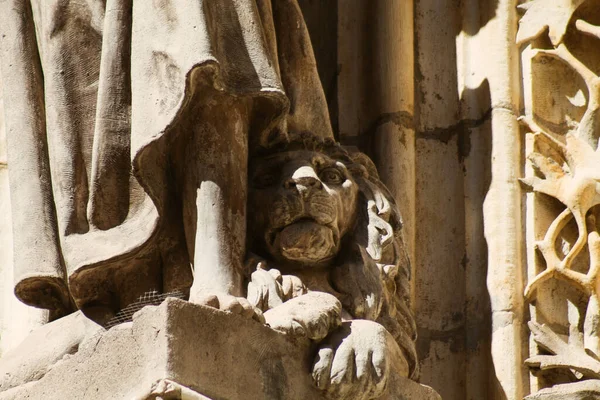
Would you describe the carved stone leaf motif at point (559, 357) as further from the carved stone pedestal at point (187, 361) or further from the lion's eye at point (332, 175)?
the carved stone pedestal at point (187, 361)

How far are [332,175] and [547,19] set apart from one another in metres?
0.88

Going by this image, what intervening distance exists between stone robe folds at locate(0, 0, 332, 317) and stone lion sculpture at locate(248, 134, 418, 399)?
0.07 m

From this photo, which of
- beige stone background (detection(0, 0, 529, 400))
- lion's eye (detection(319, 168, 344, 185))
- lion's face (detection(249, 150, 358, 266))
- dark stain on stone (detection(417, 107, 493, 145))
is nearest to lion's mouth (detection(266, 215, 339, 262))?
lion's face (detection(249, 150, 358, 266))

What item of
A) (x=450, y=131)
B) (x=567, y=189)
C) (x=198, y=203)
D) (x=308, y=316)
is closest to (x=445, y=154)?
(x=450, y=131)

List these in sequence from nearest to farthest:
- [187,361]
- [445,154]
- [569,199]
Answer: [187,361] < [569,199] < [445,154]

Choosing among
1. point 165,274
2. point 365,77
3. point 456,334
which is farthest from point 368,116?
point 165,274

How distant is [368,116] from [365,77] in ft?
0.34

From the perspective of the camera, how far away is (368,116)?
5312mm

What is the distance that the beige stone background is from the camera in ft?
16.5

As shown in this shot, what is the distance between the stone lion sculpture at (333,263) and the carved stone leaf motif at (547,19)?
2.20ft

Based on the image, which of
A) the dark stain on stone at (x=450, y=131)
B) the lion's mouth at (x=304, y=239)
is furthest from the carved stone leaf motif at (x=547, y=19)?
the lion's mouth at (x=304, y=239)

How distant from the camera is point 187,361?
4102mm

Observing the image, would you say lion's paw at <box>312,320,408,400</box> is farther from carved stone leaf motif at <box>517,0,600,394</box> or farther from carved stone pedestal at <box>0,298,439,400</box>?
carved stone leaf motif at <box>517,0,600,394</box>

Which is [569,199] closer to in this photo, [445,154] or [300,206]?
[445,154]
